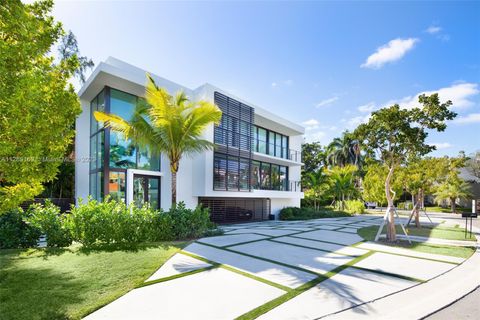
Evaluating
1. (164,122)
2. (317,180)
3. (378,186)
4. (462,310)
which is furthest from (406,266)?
(378,186)

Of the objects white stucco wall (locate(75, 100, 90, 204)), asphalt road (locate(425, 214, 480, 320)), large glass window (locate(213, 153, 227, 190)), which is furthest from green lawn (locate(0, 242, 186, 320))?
white stucco wall (locate(75, 100, 90, 204))

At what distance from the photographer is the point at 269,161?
20.8 metres

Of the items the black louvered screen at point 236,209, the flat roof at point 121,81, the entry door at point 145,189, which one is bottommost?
the black louvered screen at point 236,209

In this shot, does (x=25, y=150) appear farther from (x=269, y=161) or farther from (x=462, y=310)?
(x=269, y=161)

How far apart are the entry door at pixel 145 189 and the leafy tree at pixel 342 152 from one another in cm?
3296

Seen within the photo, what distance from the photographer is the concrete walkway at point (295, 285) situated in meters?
4.15

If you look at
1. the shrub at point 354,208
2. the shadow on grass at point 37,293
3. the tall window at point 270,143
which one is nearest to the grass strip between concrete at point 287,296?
the shadow on grass at point 37,293

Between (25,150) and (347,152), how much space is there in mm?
41001

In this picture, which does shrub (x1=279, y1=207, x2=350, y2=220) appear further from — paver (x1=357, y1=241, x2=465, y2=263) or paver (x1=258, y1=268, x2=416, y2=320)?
paver (x1=258, y1=268, x2=416, y2=320)

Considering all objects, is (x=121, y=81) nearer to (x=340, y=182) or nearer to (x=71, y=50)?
(x=71, y=50)

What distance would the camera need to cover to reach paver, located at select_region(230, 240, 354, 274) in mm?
6795

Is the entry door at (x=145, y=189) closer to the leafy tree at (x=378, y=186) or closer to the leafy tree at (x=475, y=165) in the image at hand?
the leafy tree at (x=378, y=186)

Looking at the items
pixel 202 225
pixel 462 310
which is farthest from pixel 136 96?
pixel 462 310

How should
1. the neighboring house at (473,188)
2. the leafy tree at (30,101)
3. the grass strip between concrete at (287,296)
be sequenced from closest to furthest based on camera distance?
1. the grass strip between concrete at (287,296)
2. the leafy tree at (30,101)
3. the neighboring house at (473,188)
